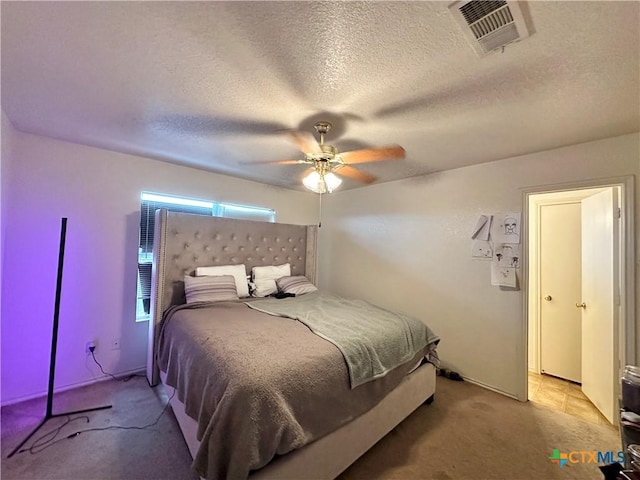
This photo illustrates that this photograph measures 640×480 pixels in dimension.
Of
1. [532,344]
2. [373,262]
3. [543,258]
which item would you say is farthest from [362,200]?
[532,344]

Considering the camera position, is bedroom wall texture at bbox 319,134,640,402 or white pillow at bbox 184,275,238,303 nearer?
bedroom wall texture at bbox 319,134,640,402

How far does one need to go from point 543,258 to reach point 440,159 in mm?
1959

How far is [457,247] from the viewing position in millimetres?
2955

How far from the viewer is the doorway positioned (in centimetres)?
209

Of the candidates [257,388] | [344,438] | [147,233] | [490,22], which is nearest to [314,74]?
[490,22]

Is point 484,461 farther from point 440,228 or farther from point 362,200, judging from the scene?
point 362,200

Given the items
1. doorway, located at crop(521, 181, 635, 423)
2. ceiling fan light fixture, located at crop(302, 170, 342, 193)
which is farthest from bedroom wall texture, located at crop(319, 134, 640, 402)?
ceiling fan light fixture, located at crop(302, 170, 342, 193)

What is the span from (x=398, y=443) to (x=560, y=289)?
279 centimetres

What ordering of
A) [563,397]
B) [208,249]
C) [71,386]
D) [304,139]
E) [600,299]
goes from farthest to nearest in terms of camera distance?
[208,249] < [563,397] < [71,386] < [600,299] < [304,139]

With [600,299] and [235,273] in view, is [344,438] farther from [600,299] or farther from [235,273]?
[600,299]

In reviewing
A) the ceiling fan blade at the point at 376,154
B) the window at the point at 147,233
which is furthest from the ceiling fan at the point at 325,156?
the window at the point at 147,233

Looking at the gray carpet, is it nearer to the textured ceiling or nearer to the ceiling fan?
the ceiling fan

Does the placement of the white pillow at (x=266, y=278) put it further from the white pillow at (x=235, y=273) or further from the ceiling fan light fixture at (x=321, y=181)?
the ceiling fan light fixture at (x=321, y=181)

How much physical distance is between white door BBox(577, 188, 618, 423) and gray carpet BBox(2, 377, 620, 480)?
433 mm
